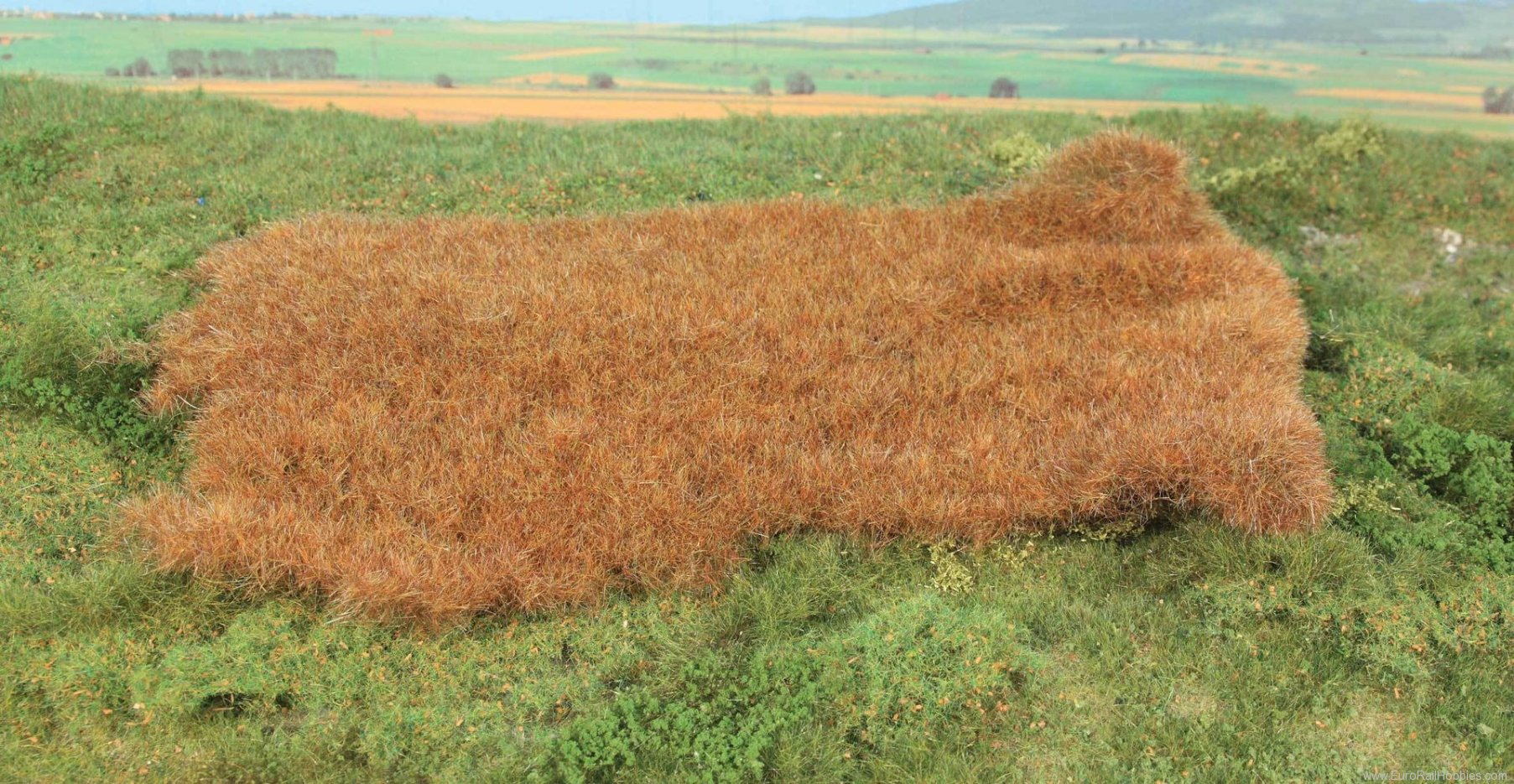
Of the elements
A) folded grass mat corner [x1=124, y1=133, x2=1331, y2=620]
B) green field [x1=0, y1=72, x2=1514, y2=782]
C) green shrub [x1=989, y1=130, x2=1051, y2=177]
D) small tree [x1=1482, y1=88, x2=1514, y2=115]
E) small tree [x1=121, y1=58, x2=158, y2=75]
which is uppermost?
small tree [x1=121, y1=58, x2=158, y2=75]

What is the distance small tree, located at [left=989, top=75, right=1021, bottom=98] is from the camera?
10750 mm

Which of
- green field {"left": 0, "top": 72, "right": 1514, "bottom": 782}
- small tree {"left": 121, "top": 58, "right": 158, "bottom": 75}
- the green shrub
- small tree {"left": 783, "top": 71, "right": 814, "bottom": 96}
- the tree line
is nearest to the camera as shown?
green field {"left": 0, "top": 72, "right": 1514, "bottom": 782}

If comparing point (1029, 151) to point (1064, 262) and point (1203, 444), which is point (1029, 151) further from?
point (1203, 444)

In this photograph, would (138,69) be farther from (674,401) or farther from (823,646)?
(823,646)

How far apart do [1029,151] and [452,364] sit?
4939mm

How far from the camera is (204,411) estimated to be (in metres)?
4.72

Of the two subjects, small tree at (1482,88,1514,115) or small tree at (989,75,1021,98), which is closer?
small tree at (1482,88,1514,115)

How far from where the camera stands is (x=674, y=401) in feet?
15.5

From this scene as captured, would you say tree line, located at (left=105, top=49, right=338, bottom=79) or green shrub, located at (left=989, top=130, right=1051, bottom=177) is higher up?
tree line, located at (left=105, top=49, right=338, bottom=79)

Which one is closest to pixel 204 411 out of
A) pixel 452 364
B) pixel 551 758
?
pixel 452 364

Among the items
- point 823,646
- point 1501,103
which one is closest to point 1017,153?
point 823,646

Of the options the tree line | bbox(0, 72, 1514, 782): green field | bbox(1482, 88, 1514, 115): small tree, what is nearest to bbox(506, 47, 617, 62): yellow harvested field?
the tree line

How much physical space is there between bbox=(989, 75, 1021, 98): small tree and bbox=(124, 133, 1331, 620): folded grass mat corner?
193 inches

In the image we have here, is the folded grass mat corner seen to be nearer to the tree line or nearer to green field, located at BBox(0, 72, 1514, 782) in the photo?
green field, located at BBox(0, 72, 1514, 782)
